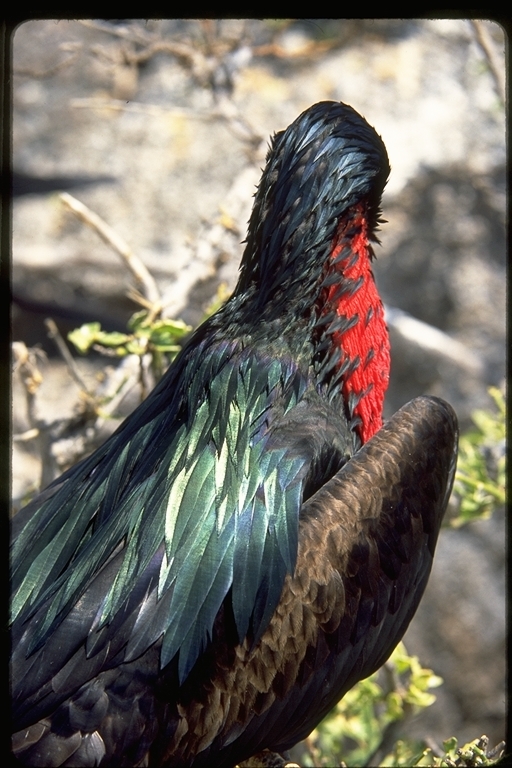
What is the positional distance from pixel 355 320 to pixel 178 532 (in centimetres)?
36

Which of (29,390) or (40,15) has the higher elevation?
(40,15)

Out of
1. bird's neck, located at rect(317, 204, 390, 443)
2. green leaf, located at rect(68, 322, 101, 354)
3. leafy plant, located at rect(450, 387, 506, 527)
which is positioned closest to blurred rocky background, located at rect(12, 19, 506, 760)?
leafy plant, located at rect(450, 387, 506, 527)

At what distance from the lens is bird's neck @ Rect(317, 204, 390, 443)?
1.09 meters

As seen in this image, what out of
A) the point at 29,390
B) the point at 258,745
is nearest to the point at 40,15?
the point at 29,390

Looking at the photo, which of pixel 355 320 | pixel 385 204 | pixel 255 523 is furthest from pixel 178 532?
pixel 385 204

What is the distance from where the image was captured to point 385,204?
283 centimetres

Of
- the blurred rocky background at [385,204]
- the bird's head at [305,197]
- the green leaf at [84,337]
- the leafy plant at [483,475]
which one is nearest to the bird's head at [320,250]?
the bird's head at [305,197]

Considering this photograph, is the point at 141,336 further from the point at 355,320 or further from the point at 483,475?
the point at 483,475

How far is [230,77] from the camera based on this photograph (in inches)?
70.1

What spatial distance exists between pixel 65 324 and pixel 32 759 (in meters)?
2.12

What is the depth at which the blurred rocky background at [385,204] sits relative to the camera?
2789 millimetres

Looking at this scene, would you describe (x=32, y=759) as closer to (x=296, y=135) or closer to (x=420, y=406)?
(x=420, y=406)

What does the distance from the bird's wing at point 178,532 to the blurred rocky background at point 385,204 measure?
1723 millimetres

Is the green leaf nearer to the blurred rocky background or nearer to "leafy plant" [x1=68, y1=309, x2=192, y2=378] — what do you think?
"leafy plant" [x1=68, y1=309, x2=192, y2=378]
